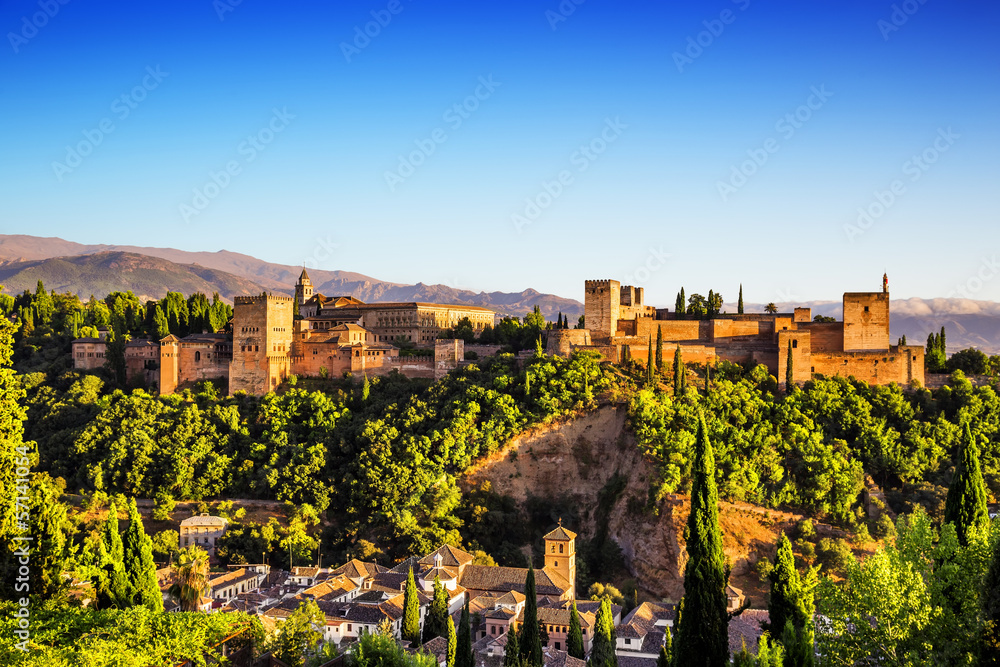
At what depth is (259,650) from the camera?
22.5 metres

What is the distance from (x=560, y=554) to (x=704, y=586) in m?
18.1

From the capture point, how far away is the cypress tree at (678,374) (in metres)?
39.8

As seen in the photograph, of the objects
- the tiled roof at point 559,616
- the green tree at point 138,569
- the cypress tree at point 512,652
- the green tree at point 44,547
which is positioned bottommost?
the tiled roof at point 559,616

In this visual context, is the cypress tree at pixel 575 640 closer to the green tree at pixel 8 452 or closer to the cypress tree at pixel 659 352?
the green tree at pixel 8 452

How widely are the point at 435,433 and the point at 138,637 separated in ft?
80.0

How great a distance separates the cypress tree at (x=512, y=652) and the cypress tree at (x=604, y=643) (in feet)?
6.57

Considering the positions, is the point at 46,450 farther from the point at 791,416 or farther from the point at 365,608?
the point at 791,416

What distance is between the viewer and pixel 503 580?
32.6m

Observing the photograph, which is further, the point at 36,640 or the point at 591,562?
the point at 591,562

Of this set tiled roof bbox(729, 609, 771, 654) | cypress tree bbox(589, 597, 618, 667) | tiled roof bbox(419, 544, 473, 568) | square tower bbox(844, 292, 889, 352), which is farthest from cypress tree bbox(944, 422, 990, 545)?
square tower bbox(844, 292, 889, 352)

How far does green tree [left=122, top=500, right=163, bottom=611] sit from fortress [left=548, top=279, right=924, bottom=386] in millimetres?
25874

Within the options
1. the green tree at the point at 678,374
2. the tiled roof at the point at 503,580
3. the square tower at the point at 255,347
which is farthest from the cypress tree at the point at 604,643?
the square tower at the point at 255,347

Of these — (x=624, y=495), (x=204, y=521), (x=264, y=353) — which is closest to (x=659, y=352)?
(x=624, y=495)

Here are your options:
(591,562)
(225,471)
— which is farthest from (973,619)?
(225,471)
